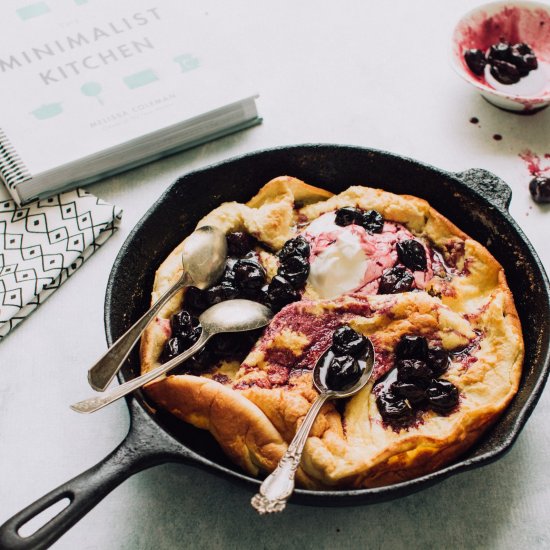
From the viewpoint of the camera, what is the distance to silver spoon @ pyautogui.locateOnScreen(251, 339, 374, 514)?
166 cm

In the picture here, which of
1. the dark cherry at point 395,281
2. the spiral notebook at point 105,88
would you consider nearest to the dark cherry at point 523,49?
the spiral notebook at point 105,88

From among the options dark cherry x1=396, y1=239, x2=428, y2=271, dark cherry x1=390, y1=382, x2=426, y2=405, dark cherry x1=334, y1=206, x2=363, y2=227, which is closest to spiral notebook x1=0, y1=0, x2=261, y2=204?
dark cherry x1=334, y1=206, x2=363, y2=227

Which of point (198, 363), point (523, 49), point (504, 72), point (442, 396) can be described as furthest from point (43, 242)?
point (523, 49)

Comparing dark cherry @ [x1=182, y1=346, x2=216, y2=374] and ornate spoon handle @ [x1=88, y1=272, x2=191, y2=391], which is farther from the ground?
ornate spoon handle @ [x1=88, y1=272, x2=191, y2=391]

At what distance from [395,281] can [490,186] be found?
0.52m

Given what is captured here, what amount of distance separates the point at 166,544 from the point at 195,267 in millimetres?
873

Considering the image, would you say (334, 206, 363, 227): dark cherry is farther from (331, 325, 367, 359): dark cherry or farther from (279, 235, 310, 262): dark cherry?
(331, 325, 367, 359): dark cherry

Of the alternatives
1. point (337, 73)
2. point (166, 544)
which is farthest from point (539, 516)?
point (337, 73)

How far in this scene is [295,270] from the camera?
2.27 metres

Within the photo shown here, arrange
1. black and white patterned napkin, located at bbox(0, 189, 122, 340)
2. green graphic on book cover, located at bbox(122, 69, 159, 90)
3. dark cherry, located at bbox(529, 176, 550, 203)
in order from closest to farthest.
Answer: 1. black and white patterned napkin, located at bbox(0, 189, 122, 340)
2. dark cherry, located at bbox(529, 176, 550, 203)
3. green graphic on book cover, located at bbox(122, 69, 159, 90)

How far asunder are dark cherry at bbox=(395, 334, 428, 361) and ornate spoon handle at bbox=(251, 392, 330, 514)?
0.37m

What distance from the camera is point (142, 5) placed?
11.3 feet

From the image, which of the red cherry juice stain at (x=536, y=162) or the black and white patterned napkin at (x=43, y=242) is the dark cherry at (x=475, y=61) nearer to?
the red cherry juice stain at (x=536, y=162)

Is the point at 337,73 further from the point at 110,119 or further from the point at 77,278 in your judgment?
the point at 77,278
